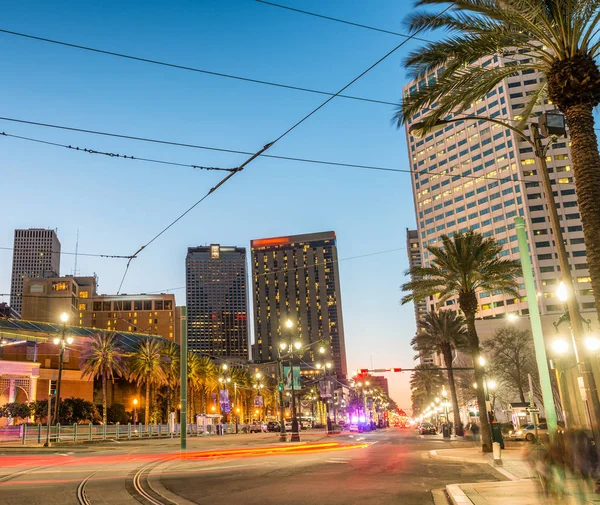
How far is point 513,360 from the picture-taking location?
69250 millimetres

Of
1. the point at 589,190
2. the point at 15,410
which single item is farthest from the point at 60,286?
the point at 589,190

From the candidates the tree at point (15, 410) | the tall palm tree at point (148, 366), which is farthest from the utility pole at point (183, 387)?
the tall palm tree at point (148, 366)

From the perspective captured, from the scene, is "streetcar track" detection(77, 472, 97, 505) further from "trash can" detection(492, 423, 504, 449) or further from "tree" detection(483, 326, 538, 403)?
"tree" detection(483, 326, 538, 403)

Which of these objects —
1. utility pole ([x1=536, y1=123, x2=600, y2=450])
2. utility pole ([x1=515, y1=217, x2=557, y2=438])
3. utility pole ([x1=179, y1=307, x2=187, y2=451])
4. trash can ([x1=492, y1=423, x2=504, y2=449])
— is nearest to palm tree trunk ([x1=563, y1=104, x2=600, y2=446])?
utility pole ([x1=536, y1=123, x2=600, y2=450])

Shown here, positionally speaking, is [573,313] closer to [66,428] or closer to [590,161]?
[590,161]

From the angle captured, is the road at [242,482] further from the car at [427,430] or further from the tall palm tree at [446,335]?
the car at [427,430]

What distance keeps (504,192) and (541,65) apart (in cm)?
16593

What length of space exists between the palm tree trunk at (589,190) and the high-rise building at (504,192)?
141574 millimetres

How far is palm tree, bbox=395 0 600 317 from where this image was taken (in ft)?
42.1

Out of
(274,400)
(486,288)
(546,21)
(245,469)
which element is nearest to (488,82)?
(546,21)

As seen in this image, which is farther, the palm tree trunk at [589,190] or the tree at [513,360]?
the tree at [513,360]

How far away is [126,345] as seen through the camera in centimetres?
8625

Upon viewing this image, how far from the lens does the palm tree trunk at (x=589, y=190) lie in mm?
12133

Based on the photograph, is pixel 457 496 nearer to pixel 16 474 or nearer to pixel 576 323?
pixel 576 323
